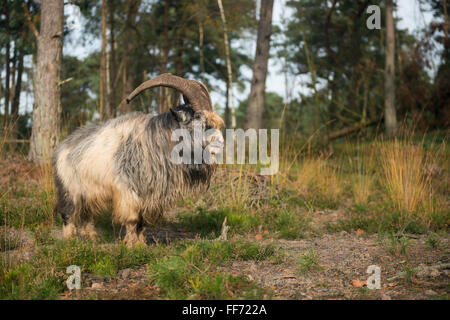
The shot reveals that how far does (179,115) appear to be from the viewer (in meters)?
4.10

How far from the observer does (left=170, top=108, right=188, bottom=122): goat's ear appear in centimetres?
407

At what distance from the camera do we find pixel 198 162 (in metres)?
4.15

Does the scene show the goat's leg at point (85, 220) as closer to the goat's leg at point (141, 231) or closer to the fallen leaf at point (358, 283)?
the goat's leg at point (141, 231)

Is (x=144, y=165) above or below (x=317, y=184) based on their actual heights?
above

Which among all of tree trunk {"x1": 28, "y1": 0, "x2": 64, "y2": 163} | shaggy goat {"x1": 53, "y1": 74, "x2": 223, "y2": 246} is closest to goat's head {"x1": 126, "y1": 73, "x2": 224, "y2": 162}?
shaggy goat {"x1": 53, "y1": 74, "x2": 223, "y2": 246}

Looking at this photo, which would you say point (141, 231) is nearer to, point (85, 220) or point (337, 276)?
point (85, 220)

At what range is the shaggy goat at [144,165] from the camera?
411 cm

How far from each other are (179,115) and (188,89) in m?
0.30

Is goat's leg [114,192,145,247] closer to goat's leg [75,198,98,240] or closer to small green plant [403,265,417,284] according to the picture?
goat's leg [75,198,98,240]

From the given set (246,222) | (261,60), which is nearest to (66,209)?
(246,222)

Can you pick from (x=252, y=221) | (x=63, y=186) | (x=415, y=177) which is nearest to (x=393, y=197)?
(x=415, y=177)

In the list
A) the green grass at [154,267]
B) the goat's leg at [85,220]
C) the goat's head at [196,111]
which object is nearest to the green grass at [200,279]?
the green grass at [154,267]
